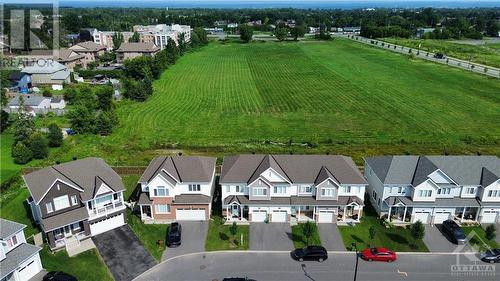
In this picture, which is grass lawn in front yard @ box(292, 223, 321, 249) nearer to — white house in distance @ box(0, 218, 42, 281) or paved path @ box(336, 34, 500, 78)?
white house in distance @ box(0, 218, 42, 281)

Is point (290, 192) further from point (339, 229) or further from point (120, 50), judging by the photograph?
point (120, 50)

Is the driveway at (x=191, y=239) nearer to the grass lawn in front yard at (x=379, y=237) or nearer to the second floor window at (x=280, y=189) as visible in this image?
the second floor window at (x=280, y=189)

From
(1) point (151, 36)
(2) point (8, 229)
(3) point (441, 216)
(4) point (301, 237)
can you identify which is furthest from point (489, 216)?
(1) point (151, 36)

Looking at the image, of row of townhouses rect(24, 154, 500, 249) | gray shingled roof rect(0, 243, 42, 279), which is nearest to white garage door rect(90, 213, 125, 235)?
row of townhouses rect(24, 154, 500, 249)

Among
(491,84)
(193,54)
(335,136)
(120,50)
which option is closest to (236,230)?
(335,136)

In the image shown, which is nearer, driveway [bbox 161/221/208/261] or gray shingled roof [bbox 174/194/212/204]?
driveway [bbox 161/221/208/261]

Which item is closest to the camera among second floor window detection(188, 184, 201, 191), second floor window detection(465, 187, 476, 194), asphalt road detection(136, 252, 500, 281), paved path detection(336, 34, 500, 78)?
asphalt road detection(136, 252, 500, 281)
